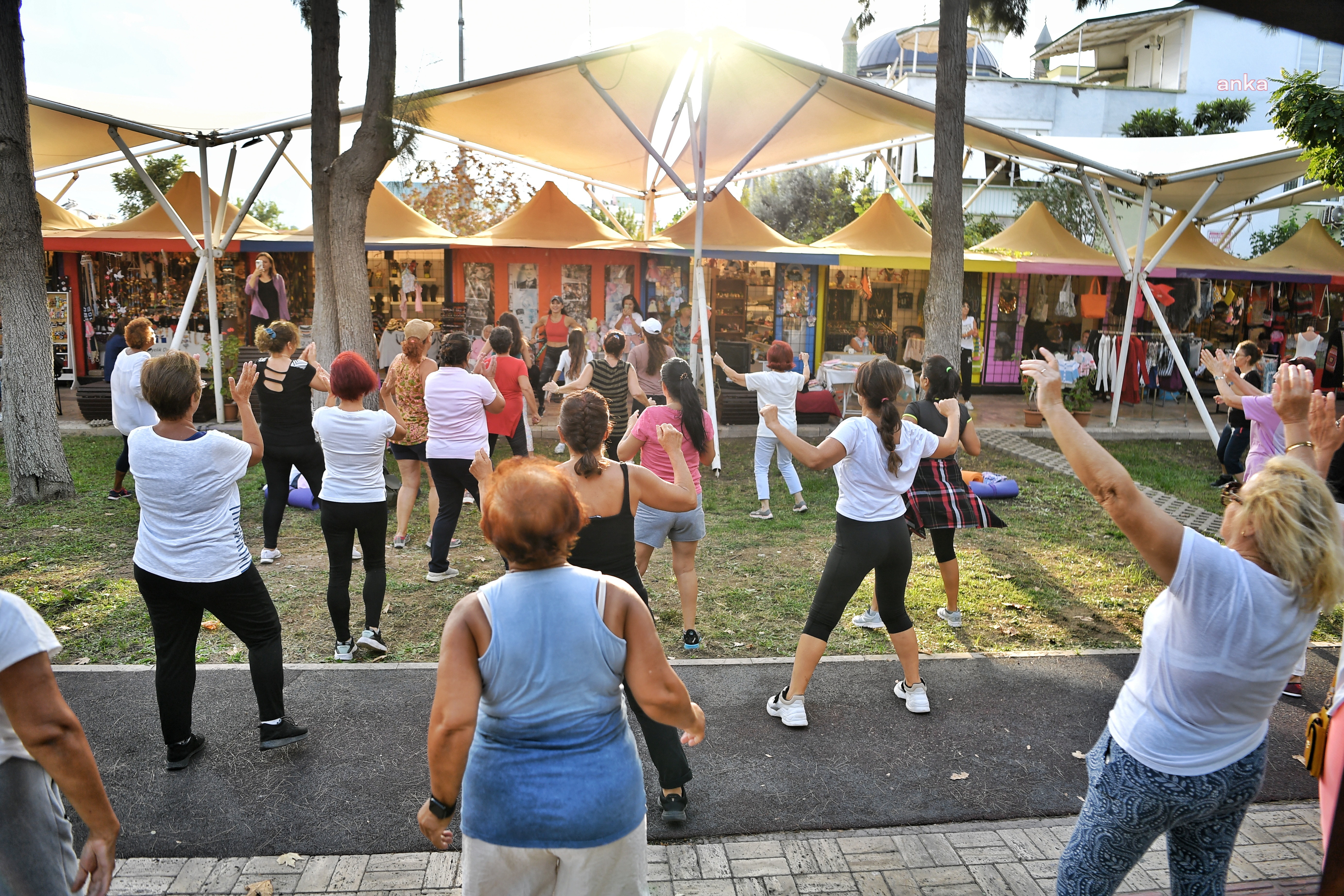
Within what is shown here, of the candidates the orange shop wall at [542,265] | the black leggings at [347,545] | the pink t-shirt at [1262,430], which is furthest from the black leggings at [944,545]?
the orange shop wall at [542,265]

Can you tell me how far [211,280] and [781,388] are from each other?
813 centimetres

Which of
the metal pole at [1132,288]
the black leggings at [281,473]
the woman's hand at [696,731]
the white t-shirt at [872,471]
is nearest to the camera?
the woman's hand at [696,731]

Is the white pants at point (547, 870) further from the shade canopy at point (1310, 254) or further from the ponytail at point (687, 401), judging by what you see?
the shade canopy at point (1310, 254)

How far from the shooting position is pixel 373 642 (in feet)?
17.1

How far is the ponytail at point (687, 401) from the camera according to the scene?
518 cm

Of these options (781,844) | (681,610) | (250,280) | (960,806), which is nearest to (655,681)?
(781,844)

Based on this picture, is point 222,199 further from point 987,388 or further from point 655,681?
point 987,388

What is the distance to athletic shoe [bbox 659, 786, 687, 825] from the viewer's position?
354 centimetres

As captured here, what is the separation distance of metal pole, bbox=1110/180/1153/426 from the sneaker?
11.0 meters

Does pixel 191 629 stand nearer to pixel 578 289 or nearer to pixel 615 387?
pixel 615 387

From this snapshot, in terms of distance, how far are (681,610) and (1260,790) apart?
130 inches

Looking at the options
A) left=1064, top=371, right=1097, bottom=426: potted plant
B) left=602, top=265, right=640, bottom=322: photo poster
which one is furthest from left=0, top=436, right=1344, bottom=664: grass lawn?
left=602, top=265, right=640, bottom=322: photo poster

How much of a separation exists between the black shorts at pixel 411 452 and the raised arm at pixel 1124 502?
219 inches

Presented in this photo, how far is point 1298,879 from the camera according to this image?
10.8 ft
